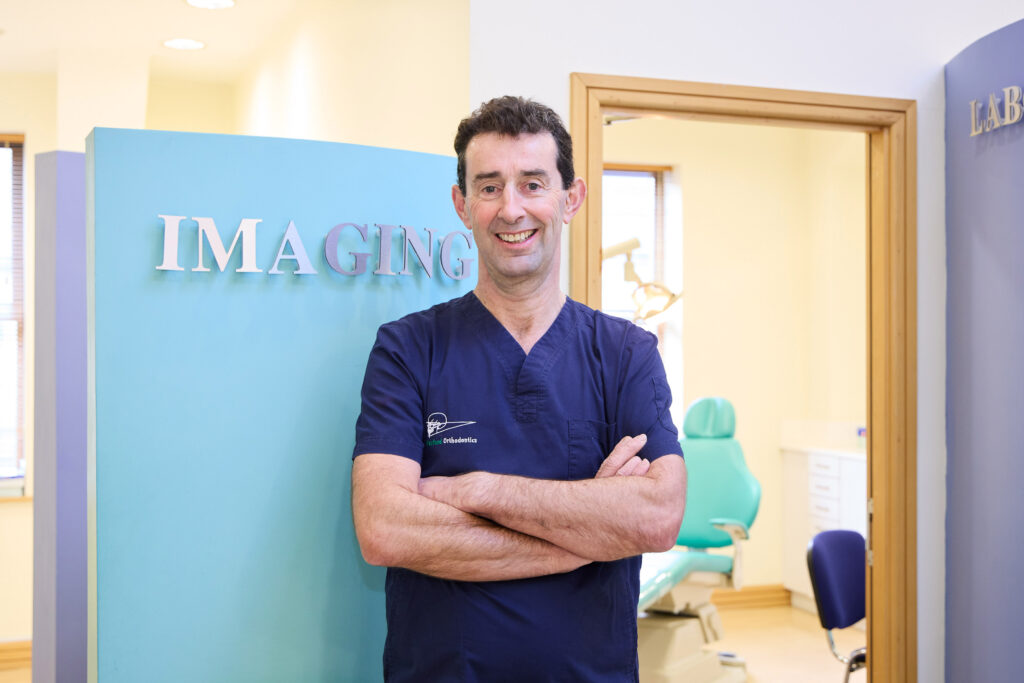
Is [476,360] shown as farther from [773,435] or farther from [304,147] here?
[773,435]

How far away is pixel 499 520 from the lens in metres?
1.47

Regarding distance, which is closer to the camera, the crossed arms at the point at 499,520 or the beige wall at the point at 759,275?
the crossed arms at the point at 499,520

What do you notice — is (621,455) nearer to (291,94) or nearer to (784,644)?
(291,94)

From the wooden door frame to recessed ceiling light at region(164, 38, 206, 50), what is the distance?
3005mm

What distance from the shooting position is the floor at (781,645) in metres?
4.37

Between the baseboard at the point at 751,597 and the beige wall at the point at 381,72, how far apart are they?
3332mm

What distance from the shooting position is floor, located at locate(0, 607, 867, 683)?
14.3ft

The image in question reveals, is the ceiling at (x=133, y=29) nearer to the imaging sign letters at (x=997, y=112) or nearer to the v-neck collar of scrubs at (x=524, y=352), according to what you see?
the imaging sign letters at (x=997, y=112)

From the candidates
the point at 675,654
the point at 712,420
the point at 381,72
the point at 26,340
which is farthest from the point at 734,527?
the point at 26,340

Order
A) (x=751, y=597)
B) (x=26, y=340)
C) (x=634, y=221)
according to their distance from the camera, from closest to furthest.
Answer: (x=26, y=340) < (x=751, y=597) < (x=634, y=221)

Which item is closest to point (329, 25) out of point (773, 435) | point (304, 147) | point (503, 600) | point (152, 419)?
point (304, 147)

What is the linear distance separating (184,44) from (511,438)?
12.6 ft

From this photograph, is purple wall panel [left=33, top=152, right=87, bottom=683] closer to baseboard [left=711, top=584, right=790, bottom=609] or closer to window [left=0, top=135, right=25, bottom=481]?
window [left=0, top=135, right=25, bottom=481]

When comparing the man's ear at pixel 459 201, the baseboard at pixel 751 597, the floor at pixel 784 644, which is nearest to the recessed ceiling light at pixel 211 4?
the man's ear at pixel 459 201
